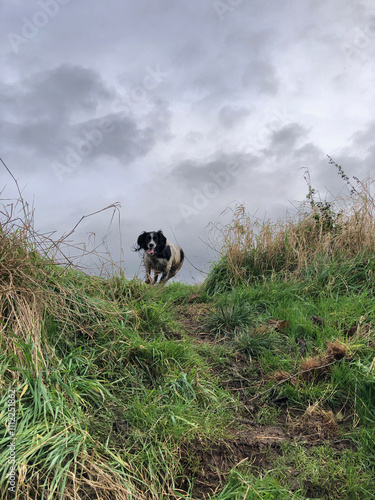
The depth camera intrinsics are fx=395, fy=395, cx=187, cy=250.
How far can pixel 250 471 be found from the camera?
7.70ft

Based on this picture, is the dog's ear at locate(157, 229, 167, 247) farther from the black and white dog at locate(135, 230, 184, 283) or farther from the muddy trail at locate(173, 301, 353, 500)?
the muddy trail at locate(173, 301, 353, 500)

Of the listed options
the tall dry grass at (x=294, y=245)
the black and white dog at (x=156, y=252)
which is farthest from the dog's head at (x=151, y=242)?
the tall dry grass at (x=294, y=245)

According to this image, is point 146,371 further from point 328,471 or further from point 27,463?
point 328,471

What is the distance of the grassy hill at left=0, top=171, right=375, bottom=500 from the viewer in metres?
2.07

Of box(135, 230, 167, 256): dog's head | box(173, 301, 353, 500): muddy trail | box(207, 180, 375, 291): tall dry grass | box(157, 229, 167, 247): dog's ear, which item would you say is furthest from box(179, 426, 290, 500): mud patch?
box(157, 229, 167, 247): dog's ear

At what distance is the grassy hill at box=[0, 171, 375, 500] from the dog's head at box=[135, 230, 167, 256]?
582cm

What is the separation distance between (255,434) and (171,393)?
63 cm

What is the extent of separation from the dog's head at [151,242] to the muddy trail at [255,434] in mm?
6612

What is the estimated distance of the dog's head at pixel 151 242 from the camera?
10.4 meters

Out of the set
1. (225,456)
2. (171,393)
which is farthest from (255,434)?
(171,393)

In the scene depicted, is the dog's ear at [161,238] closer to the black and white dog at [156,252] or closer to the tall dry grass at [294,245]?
the black and white dog at [156,252]

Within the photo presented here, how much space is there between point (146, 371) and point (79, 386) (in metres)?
0.56

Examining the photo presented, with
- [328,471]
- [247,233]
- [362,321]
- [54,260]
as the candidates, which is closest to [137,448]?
[328,471]

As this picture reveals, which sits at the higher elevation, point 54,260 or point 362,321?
point 362,321
